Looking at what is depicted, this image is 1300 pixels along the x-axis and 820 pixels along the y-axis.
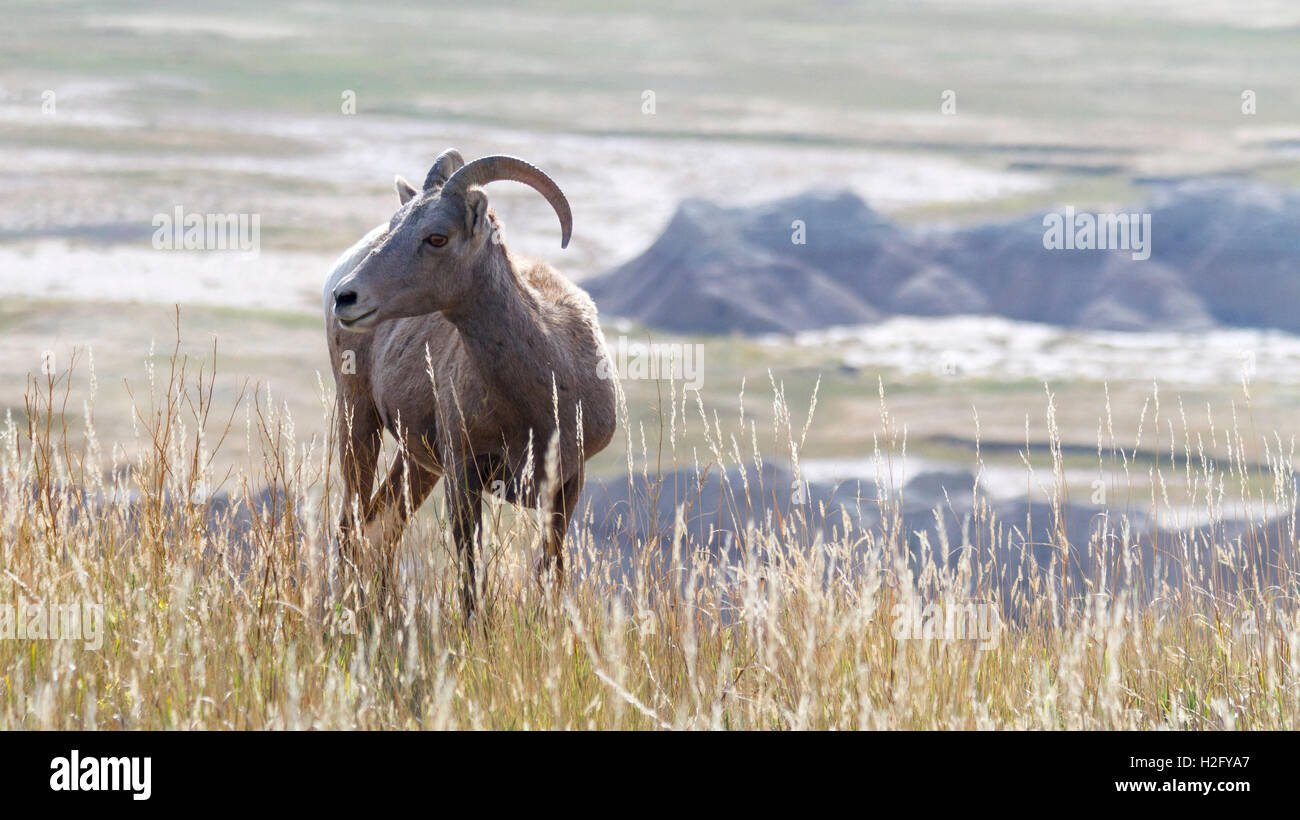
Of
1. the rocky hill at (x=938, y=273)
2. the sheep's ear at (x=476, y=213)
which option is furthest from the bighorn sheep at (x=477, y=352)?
the rocky hill at (x=938, y=273)

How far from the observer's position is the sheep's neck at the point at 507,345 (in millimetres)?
5746

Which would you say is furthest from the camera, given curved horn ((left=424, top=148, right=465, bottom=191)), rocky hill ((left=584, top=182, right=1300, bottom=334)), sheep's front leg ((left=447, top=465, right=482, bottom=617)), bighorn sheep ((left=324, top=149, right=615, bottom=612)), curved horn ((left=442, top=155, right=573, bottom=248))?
rocky hill ((left=584, top=182, right=1300, bottom=334))

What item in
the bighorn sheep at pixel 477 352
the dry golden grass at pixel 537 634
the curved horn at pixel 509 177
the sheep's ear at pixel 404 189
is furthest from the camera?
the sheep's ear at pixel 404 189

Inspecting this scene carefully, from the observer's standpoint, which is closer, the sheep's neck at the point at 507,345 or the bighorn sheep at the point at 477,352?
the bighorn sheep at the point at 477,352

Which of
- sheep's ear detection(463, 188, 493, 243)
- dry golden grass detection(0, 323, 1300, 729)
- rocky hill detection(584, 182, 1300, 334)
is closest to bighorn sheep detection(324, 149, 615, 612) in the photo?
sheep's ear detection(463, 188, 493, 243)

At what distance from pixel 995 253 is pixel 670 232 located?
10403mm

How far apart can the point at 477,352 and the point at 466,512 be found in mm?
651

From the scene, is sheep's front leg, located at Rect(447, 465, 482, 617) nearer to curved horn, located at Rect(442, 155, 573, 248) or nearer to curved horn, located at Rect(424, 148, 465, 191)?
curved horn, located at Rect(442, 155, 573, 248)

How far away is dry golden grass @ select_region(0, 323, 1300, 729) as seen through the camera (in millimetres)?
4113

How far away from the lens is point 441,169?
577 cm

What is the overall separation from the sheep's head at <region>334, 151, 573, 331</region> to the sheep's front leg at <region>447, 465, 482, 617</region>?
0.73 metres

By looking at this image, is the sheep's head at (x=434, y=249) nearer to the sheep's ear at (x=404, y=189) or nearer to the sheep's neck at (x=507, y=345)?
the sheep's neck at (x=507, y=345)

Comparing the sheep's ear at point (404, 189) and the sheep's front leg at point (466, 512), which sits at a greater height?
the sheep's ear at point (404, 189)
